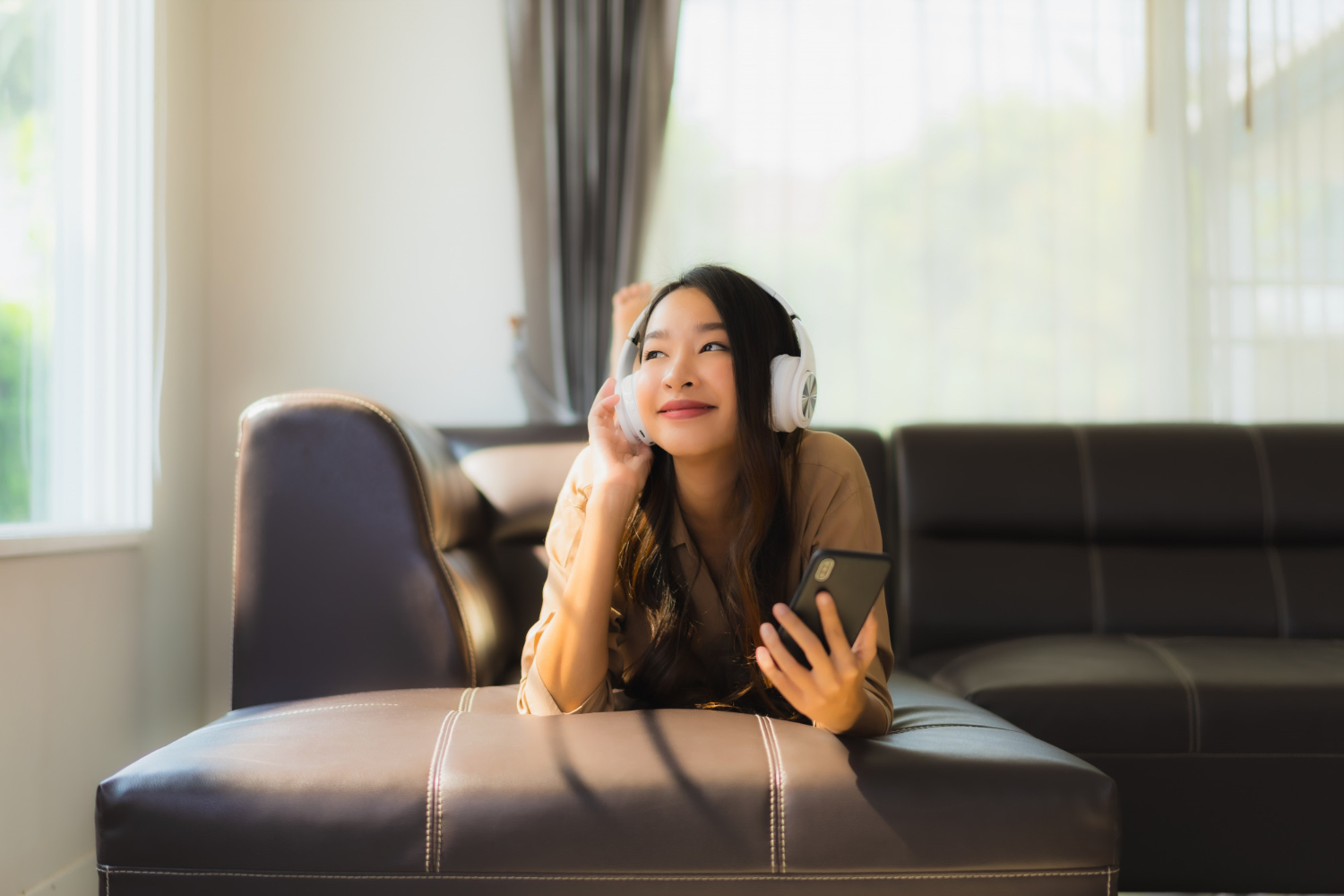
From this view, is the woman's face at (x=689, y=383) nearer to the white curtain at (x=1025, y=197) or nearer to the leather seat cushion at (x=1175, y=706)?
the leather seat cushion at (x=1175, y=706)

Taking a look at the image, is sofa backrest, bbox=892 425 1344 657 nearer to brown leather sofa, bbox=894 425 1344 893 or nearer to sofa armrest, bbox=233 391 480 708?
brown leather sofa, bbox=894 425 1344 893

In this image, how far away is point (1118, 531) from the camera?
217cm

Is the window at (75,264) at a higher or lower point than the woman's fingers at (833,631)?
higher

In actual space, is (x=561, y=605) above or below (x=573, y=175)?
below

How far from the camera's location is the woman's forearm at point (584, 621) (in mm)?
1175

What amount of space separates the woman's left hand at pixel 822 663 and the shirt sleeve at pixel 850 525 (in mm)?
182

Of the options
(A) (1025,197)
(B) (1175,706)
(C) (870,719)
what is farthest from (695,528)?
(A) (1025,197)

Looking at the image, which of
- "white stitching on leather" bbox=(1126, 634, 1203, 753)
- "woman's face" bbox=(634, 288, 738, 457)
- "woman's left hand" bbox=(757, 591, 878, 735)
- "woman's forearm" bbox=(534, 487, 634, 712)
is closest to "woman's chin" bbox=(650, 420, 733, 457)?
"woman's face" bbox=(634, 288, 738, 457)

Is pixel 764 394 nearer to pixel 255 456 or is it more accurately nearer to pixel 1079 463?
pixel 255 456

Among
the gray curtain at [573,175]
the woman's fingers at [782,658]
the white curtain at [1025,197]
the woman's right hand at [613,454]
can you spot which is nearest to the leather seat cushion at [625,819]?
the woman's fingers at [782,658]

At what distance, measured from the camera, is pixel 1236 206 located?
279 cm

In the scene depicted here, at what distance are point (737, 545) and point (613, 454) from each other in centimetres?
22

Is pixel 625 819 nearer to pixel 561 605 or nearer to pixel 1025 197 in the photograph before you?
pixel 561 605

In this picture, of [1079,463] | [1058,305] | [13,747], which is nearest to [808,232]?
[1058,305]
